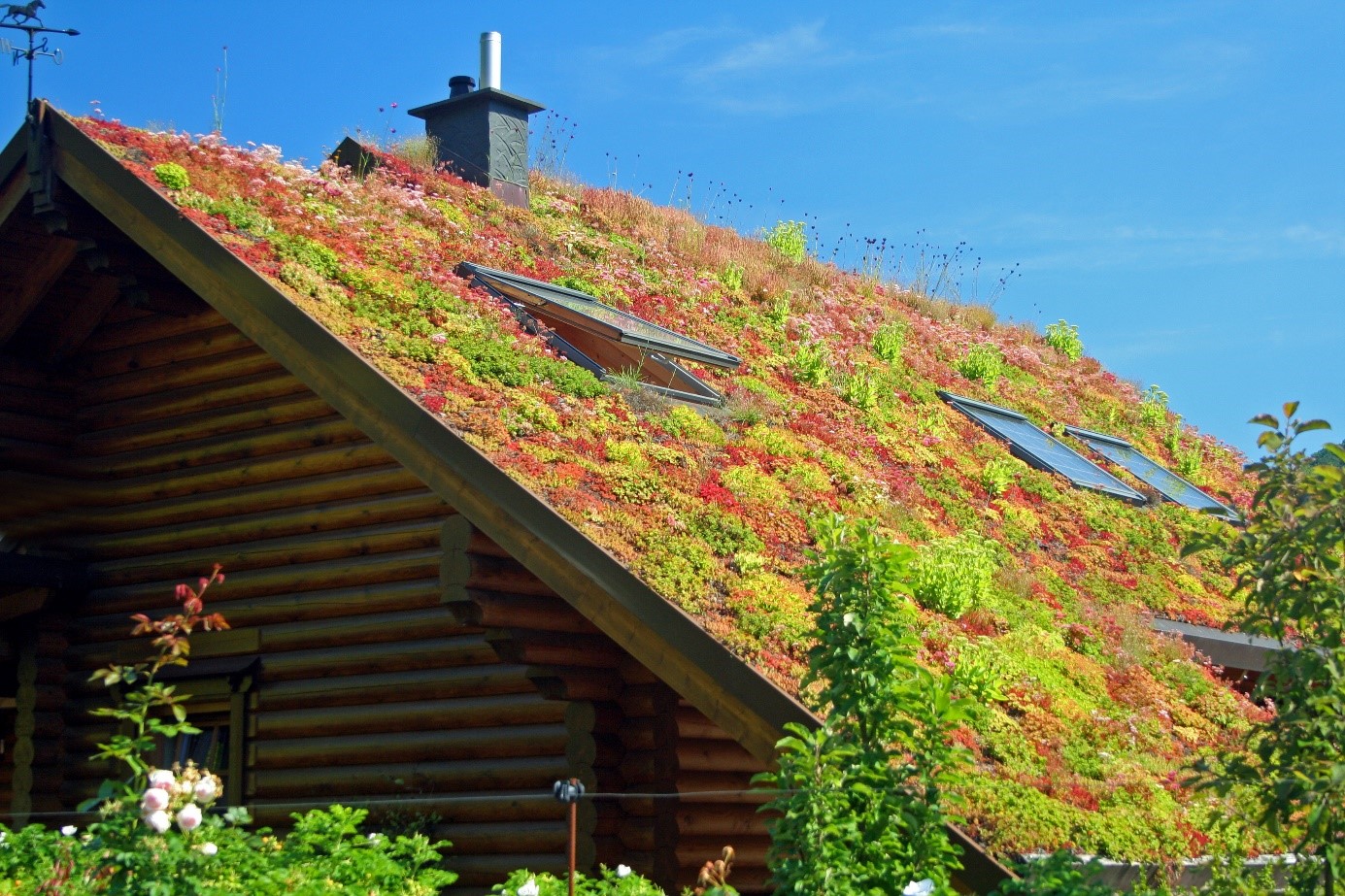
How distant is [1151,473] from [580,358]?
835 cm

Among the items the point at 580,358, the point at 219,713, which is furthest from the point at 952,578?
the point at 219,713

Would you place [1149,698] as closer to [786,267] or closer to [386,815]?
[386,815]

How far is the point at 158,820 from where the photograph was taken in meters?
6.40

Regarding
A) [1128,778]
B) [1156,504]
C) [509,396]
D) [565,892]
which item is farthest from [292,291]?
[1156,504]

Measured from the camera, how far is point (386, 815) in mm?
10641

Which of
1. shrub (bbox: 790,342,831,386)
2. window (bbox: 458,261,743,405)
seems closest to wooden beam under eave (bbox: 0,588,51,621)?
window (bbox: 458,261,743,405)

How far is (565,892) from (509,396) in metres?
4.08

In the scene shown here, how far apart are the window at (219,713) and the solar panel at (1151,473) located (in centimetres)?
1024

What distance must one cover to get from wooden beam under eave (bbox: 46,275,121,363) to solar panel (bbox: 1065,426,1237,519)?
1145cm

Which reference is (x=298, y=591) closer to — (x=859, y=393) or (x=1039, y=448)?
(x=859, y=393)

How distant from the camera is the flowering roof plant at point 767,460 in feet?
29.0

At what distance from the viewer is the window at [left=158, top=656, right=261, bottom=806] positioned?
11812 millimetres

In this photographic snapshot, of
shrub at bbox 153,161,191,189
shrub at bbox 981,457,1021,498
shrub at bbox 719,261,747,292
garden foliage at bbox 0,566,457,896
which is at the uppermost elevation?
shrub at bbox 719,261,747,292

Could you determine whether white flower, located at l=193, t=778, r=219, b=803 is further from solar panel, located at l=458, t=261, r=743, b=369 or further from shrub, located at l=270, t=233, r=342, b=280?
solar panel, located at l=458, t=261, r=743, b=369
